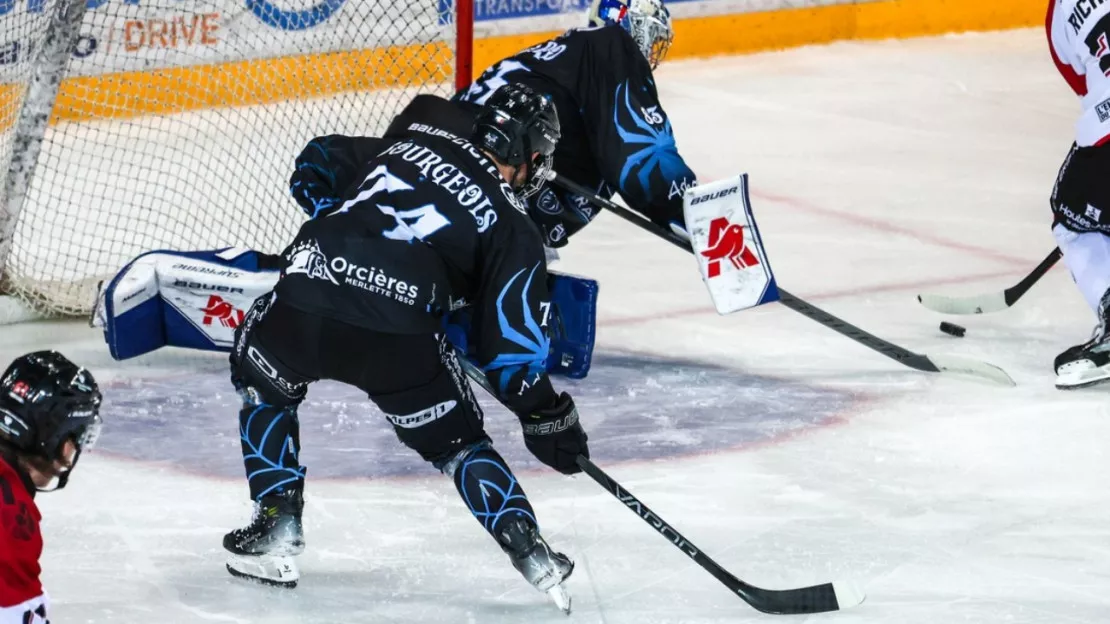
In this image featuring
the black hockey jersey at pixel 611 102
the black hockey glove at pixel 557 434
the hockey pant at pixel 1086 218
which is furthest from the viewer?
the hockey pant at pixel 1086 218

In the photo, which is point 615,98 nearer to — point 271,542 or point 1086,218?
point 1086,218

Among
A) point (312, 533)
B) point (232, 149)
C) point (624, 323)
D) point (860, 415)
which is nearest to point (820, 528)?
point (860, 415)

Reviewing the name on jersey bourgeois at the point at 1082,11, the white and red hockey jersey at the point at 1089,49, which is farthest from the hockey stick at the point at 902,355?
the name on jersey bourgeois at the point at 1082,11

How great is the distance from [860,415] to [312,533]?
1.36 meters

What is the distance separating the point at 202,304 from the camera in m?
4.10

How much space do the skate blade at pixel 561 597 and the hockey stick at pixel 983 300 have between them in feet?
6.96

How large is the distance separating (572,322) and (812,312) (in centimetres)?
57

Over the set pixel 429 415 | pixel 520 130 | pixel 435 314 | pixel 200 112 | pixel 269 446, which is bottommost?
pixel 200 112

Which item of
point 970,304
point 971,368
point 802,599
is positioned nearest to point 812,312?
point 971,368

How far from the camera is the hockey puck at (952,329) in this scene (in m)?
4.53

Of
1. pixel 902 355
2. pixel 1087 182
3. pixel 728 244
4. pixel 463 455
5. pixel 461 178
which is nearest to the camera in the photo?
pixel 461 178

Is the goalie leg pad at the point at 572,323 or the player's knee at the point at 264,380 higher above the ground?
A: the player's knee at the point at 264,380

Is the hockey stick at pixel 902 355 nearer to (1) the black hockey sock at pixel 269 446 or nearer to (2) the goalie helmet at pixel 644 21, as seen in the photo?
(2) the goalie helmet at pixel 644 21

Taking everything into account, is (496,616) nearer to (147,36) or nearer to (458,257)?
(458,257)
